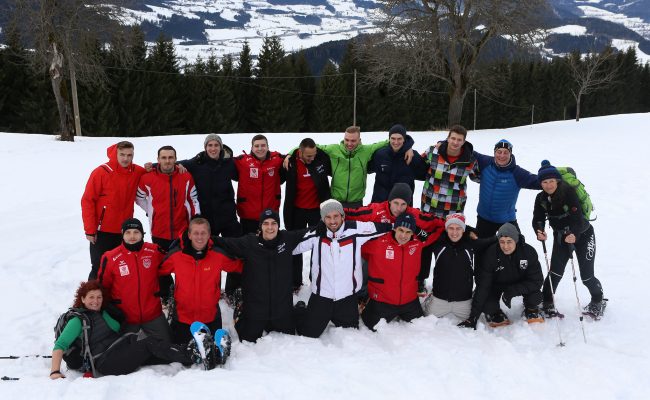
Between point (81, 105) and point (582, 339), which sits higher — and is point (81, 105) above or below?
above

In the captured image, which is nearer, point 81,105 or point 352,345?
point 352,345

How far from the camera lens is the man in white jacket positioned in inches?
191

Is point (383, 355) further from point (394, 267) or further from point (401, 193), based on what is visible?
point (401, 193)

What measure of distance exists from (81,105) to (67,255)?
985 inches

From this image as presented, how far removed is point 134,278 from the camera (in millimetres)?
4578

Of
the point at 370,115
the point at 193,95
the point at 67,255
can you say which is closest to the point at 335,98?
the point at 370,115

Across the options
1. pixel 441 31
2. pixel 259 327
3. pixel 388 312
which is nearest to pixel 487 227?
pixel 388 312

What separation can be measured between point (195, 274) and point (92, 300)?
0.89 m

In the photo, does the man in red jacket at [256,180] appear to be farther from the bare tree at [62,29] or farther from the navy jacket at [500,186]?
the bare tree at [62,29]

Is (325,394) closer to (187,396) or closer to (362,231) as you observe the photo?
(187,396)

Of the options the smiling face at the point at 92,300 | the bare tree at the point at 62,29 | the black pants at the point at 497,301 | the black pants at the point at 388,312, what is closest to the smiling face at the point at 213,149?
the smiling face at the point at 92,300

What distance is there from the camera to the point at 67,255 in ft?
23.1

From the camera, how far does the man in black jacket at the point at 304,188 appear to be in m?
5.68

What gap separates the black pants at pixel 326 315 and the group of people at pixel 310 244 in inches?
0.4
